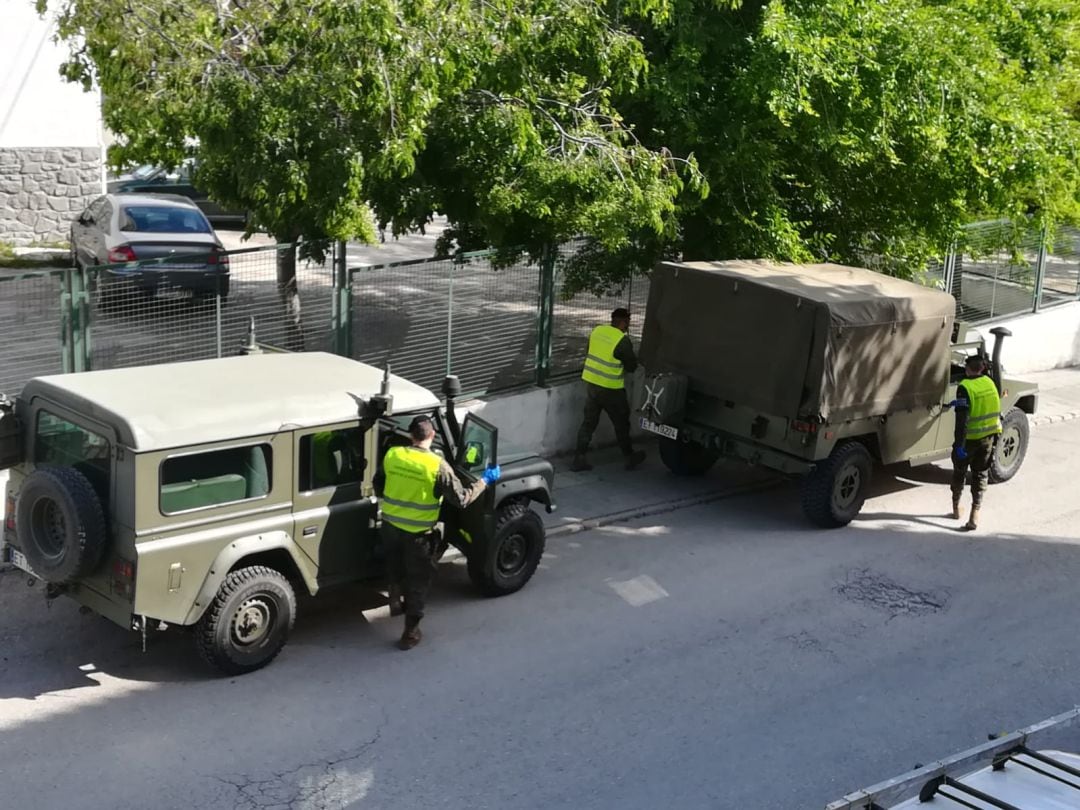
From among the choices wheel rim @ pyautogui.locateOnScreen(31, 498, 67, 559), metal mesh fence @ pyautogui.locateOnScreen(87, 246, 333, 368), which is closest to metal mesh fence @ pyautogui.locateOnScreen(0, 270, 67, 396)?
metal mesh fence @ pyautogui.locateOnScreen(87, 246, 333, 368)

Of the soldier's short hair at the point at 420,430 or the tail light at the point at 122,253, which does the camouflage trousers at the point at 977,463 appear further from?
the tail light at the point at 122,253

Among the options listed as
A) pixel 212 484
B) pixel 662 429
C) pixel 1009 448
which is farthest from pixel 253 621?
pixel 1009 448

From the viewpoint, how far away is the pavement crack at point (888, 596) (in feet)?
34.5

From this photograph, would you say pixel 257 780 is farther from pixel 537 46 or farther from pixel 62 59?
pixel 62 59

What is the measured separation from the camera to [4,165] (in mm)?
20516

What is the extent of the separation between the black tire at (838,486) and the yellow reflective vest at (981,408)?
101 cm

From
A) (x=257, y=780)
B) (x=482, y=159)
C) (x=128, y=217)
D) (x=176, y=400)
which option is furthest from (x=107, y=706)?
(x=128, y=217)

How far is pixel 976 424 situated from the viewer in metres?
12.3

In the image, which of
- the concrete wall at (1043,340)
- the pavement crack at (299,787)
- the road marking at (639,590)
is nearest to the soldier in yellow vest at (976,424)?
the road marking at (639,590)

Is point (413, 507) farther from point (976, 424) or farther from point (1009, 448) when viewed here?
point (1009, 448)

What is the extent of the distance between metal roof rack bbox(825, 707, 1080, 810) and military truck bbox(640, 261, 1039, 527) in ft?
20.1

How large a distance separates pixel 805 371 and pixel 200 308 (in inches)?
213

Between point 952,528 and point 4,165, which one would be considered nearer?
point 952,528

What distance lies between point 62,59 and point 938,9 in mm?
13100
